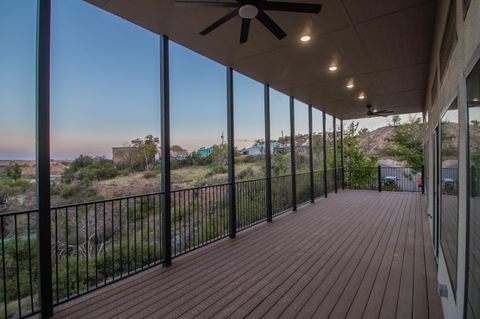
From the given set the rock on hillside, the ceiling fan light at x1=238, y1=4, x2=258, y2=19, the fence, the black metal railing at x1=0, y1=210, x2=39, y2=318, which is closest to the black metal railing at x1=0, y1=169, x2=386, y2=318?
the black metal railing at x1=0, y1=210, x2=39, y2=318

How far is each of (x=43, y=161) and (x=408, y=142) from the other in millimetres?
13791

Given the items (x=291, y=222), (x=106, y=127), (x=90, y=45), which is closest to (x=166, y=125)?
(x=106, y=127)

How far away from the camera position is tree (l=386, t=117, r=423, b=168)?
11.8 meters

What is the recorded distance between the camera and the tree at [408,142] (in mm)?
11760

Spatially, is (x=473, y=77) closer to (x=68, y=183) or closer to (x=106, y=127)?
(x=68, y=183)

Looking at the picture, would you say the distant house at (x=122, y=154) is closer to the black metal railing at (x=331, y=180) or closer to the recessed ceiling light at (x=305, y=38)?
the recessed ceiling light at (x=305, y=38)

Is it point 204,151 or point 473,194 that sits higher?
point 204,151

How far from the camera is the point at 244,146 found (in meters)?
5.46

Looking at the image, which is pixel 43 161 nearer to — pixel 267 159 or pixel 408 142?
pixel 267 159

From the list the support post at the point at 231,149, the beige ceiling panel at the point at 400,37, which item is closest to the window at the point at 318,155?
the beige ceiling panel at the point at 400,37

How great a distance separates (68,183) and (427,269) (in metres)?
4.02

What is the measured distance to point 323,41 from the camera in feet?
11.1

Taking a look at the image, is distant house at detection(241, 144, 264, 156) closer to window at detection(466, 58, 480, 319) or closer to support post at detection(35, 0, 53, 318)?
support post at detection(35, 0, 53, 318)

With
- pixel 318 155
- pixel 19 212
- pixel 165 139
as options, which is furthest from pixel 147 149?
pixel 318 155
